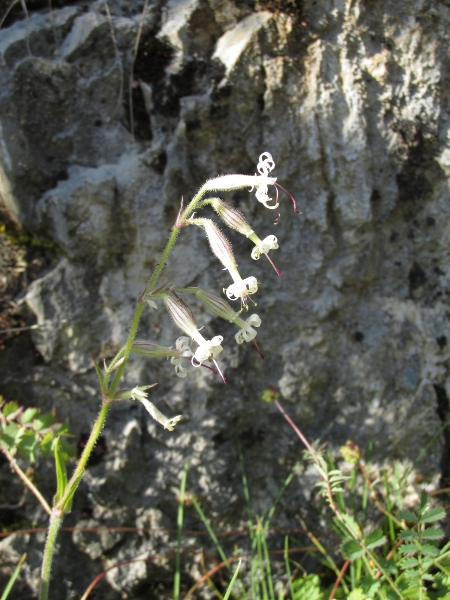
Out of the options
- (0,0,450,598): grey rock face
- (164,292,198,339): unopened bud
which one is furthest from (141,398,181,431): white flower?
(0,0,450,598): grey rock face

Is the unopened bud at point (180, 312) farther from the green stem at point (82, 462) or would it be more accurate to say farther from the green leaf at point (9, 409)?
the green leaf at point (9, 409)

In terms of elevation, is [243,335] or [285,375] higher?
[243,335]

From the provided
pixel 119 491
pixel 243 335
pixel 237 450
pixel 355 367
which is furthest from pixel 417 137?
pixel 119 491

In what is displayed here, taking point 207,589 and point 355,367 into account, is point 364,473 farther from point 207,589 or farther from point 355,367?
point 207,589

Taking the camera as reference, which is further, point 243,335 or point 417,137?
point 417,137

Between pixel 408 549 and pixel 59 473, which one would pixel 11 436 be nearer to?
pixel 59 473

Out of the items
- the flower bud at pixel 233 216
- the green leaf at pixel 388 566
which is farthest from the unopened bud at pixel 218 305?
the green leaf at pixel 388 566
